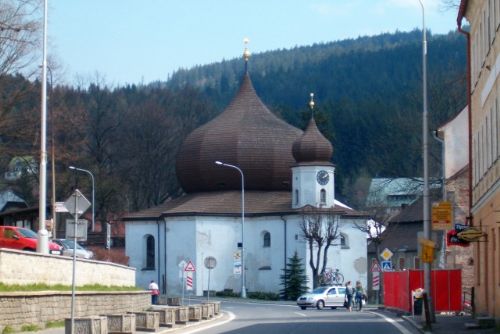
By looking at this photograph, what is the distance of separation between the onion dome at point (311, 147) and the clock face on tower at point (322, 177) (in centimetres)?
88

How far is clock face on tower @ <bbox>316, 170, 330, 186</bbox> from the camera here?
3726 inches

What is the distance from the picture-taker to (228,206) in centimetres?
9719

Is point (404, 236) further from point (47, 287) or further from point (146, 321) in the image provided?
point (47, 287)

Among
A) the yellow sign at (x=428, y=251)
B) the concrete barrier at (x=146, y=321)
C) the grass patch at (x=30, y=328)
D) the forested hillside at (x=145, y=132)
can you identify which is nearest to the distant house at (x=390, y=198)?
the forested hillside at (x=145, y=132)

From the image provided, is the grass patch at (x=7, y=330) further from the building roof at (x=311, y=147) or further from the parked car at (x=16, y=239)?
the building roof at (x=311, y=147)

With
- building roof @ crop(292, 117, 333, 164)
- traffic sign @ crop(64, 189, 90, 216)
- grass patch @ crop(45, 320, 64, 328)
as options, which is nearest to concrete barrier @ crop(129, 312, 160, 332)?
grass patch @ crop(45, 320, 64, 328)

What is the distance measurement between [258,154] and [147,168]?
14391 mm

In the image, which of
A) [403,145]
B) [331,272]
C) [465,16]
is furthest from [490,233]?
[403,145]

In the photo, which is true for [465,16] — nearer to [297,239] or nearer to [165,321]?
[165,321]

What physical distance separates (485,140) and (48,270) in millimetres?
12900

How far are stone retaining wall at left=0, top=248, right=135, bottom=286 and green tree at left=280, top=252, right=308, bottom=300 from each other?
139ft

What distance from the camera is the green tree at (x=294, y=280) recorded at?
90000 mm

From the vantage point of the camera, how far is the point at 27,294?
3133 cm

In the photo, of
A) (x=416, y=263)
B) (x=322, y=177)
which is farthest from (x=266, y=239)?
(x=416, y=263)
